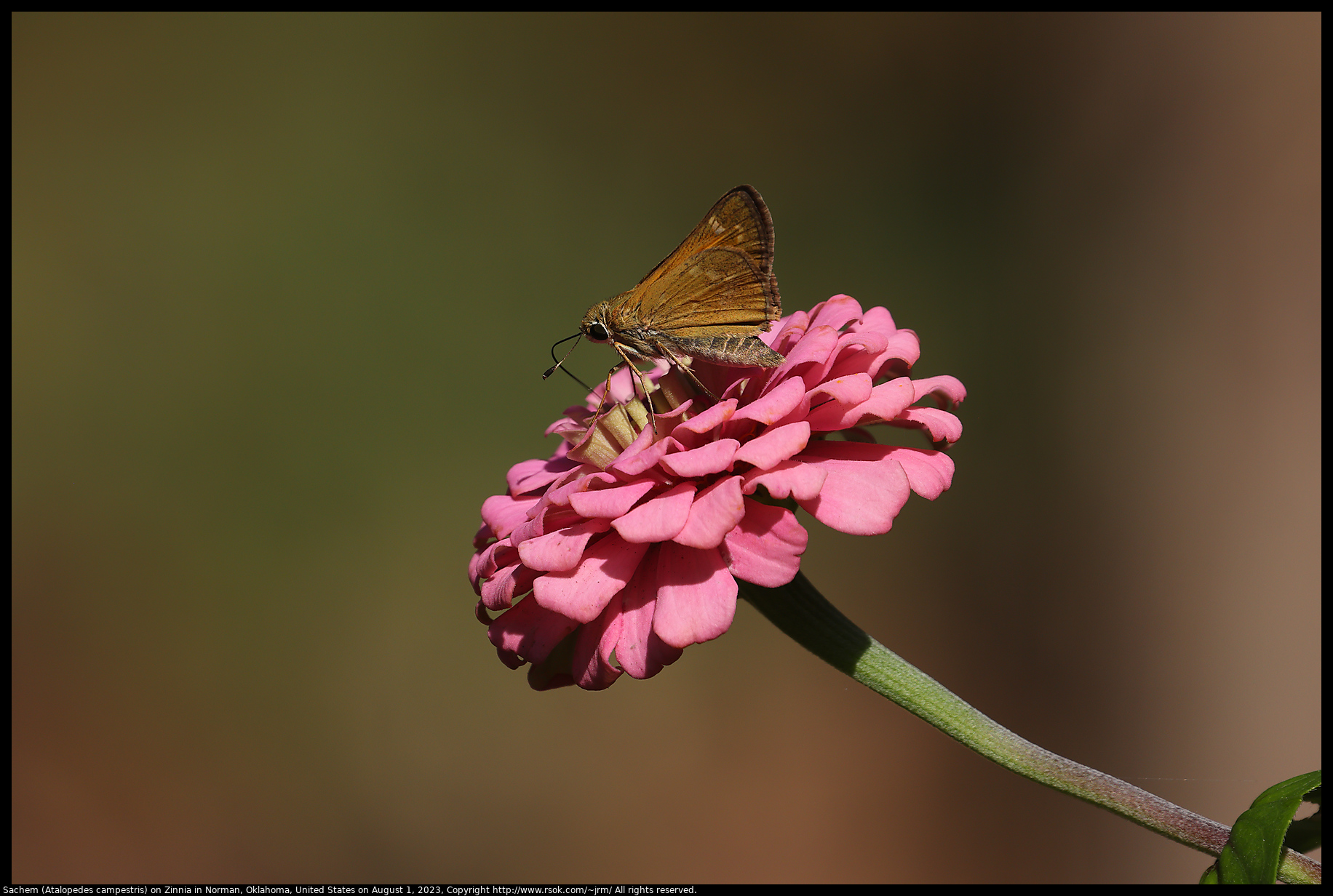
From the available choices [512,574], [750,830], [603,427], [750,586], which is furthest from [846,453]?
[750,830]

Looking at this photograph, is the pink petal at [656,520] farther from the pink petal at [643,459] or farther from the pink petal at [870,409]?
the pink petal at [870,409]

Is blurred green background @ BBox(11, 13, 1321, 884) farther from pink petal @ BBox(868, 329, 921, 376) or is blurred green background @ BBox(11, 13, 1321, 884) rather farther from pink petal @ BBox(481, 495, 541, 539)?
pink petal @ BBox(868, 329, 921, 376)

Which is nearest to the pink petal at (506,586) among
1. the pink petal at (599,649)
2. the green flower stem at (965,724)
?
the pink petal at (599,649)

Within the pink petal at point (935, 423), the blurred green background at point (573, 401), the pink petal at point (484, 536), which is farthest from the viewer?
the blurred green background at point (573, 401)

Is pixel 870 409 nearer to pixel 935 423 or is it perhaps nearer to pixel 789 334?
pixel 935 423

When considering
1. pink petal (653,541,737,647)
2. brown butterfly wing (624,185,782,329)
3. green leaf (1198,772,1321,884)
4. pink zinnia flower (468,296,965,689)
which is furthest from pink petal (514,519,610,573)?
green leaf (1198,772,1321,884)

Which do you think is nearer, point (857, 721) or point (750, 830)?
point (750, 830)

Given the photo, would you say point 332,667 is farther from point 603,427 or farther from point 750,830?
point 603,427
